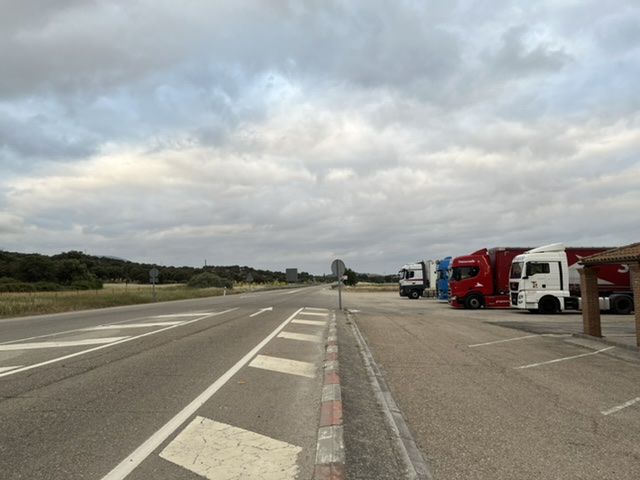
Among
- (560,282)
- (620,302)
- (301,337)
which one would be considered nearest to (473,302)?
(560,282)

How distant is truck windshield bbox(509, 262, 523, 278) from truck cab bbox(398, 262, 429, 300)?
2195cm

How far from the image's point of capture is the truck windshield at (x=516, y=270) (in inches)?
1070

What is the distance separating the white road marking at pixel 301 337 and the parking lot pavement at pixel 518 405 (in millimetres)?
1504

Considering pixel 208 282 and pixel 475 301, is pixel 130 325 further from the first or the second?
pixel 208 282

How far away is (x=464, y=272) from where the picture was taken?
1239 inches

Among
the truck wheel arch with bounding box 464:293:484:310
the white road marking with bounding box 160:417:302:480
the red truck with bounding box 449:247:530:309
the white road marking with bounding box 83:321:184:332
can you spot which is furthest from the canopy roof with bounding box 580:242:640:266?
the truck wheel arch with bounding box 464:293:484:310

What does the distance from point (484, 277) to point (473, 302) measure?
167 cm

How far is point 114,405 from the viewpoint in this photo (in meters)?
6.64

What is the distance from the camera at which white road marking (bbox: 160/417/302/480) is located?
14.7 feet

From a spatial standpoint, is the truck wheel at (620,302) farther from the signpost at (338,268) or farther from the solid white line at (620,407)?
the solid white line at (620,407)

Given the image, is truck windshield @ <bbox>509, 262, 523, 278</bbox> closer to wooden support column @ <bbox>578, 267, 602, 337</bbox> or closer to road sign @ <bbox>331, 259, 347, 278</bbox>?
road sign @ <bbox>331, 259, 347, 278</bbox>

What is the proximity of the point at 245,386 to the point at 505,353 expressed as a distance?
7614 millimetres

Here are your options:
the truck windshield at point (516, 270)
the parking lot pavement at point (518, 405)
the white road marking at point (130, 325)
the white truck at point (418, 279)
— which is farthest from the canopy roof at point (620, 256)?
the white truck at point (418, 279)

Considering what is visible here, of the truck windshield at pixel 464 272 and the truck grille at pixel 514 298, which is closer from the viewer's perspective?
the truck grille at pixel 514 298
